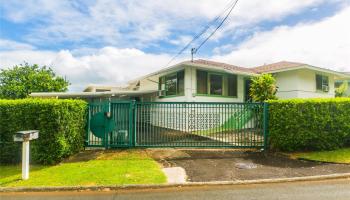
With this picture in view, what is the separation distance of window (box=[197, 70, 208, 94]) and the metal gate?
6634 millimetres

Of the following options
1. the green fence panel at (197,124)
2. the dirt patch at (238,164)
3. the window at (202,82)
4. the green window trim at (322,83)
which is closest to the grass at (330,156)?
the dirt patch at (238,164)

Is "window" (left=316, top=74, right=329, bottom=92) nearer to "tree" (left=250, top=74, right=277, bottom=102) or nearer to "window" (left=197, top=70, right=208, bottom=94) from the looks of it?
"tree" (left=250, top=74, right=277, bottom=102)

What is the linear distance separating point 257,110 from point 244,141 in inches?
54.7

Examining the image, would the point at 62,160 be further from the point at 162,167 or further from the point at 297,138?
the point at 297,138

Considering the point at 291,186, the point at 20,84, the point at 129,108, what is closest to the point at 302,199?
the point at 291,186

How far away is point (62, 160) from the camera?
353 inches

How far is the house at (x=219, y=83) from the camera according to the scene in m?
17.2

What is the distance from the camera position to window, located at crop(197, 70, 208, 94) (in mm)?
17500

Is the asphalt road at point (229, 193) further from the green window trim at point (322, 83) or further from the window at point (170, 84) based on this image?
the green window trim at point (322, 83)

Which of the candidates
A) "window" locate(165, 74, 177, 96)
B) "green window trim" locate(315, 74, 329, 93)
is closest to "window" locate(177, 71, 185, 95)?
"window" locate(165, 74, 177, 96)

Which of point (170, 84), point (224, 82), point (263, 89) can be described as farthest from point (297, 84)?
point (170, 84)

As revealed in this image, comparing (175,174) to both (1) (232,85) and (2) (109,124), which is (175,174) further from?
(1) (232,85)

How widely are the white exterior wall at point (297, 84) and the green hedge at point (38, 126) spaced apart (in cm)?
1682

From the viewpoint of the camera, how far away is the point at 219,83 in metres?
18.6
